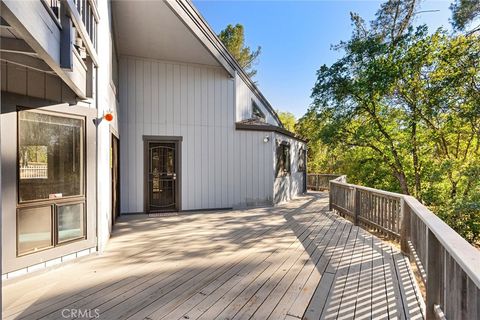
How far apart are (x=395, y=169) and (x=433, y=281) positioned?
350 inches

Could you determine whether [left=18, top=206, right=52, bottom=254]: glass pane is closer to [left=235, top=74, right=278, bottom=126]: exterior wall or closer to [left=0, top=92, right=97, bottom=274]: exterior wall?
[left=0, top=92, right=97, bottom=274]: exterior wall

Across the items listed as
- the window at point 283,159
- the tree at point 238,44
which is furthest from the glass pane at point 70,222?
the tree at point 238,44

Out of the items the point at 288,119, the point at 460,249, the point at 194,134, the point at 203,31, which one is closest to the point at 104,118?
the point at 194,134

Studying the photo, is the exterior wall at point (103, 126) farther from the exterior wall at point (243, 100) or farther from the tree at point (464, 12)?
the tree at point (464, 12)

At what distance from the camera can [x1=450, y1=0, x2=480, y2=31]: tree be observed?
7750mm

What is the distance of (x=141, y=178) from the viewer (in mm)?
6621

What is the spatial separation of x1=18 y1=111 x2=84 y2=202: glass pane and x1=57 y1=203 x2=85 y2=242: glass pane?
0.19 metres

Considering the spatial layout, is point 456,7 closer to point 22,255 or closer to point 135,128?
point 135,128

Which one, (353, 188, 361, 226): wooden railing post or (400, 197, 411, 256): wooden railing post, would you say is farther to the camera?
(353, 188, 361, 226): wooden railing post

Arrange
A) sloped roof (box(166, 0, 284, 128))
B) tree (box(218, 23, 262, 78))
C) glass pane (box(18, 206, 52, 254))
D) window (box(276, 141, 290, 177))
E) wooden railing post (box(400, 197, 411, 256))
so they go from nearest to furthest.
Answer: glass pane (box(18, 206, 52, 254)) → wooden railing post (box(400, 197, 411, 256)) → sloped roof (box(166, 0, 284, 128)) → window (box(276, 141, 290, 177)) → tree (box(218, 23, 262, 78))

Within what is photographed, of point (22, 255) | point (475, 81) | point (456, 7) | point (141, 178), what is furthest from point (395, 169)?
point (22, 255)

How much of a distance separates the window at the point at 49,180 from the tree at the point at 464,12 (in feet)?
36.0

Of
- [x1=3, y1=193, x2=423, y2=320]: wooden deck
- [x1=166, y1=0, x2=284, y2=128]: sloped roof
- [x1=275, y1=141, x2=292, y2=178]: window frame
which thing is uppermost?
[x1=166, y1=0, x2=284, y2=128]: sloped roof

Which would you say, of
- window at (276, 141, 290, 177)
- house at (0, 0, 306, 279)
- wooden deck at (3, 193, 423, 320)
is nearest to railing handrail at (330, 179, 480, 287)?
wooden deck at (3, 193, 423, 320)
